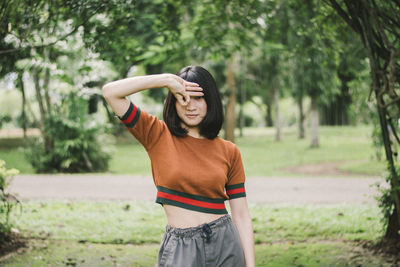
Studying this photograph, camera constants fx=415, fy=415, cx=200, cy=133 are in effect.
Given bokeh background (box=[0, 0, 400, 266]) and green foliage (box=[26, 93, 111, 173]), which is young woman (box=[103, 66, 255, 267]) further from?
green foliage (box=[26, 93, 111, 173])

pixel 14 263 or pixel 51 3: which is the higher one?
pixel 51 3

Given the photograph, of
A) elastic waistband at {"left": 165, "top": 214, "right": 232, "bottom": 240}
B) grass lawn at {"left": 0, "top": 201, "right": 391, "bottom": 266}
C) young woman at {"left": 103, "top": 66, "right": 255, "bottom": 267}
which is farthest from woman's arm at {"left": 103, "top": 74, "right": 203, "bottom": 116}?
grass lawn at {"left": 0, "top": 201, "right": 391, "bottom": 266}

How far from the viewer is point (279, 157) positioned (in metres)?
18.5

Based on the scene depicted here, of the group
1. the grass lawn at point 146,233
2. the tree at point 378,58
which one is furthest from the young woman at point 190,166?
the grass lawn at point 146,233

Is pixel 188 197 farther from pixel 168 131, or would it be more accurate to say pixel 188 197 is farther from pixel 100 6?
pixel 100 6

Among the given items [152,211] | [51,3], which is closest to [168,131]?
[51,3]

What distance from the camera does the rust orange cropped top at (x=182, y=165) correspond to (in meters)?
1.92

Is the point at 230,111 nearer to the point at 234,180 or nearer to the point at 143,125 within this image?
the point at 234,180

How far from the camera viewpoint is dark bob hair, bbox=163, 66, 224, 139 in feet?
6.68

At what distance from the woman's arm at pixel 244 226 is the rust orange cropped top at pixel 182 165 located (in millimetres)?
111

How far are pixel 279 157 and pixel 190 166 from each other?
668 inches

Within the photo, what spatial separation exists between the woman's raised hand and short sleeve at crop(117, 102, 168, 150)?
6.0 inches

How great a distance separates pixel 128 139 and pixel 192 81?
976 inches

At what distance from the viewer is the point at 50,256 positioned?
15.9ft
